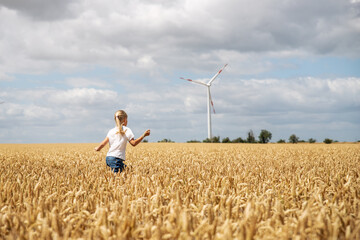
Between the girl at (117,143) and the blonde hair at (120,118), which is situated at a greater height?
the blonde hair at (120,118)

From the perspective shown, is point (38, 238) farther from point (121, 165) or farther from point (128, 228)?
point (121, 165)

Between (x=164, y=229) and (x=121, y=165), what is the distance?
6438 mm

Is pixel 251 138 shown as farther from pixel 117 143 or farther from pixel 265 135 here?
pixel 117 143

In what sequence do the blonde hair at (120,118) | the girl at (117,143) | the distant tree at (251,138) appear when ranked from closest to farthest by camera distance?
the blonde hair at (120,118), the girl at (117,143), the distant tree at (251,138)

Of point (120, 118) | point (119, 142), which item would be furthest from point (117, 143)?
point (120, 118)

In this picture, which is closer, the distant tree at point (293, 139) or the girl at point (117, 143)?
the girl at point (117, 143)

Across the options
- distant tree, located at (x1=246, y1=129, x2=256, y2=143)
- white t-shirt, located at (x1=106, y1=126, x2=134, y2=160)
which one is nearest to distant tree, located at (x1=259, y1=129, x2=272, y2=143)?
distant tree, located at (x1=246, y1=129, x2=256, y2=143)

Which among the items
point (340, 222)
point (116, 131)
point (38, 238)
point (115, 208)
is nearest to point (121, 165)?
point (116, 131)

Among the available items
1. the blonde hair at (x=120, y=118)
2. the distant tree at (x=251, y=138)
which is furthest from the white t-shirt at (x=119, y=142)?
the distant tree at (x=251, y=138)

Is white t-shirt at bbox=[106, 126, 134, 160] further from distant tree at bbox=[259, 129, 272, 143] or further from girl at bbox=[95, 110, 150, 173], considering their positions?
distant tree at bbox=[259, 129, 272, 143]

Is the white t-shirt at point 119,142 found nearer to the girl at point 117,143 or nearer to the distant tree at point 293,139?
the girl at point 117,143

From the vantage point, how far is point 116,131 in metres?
9.30

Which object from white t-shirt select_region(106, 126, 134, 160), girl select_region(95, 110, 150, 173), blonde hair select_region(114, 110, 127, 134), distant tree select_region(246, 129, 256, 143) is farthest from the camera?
distant tree select_region(246, 129, 256, 143)

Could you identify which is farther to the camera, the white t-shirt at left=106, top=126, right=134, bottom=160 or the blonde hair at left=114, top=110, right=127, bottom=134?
the white t-shirt at left=106, top=126, right=134, bottom=160
